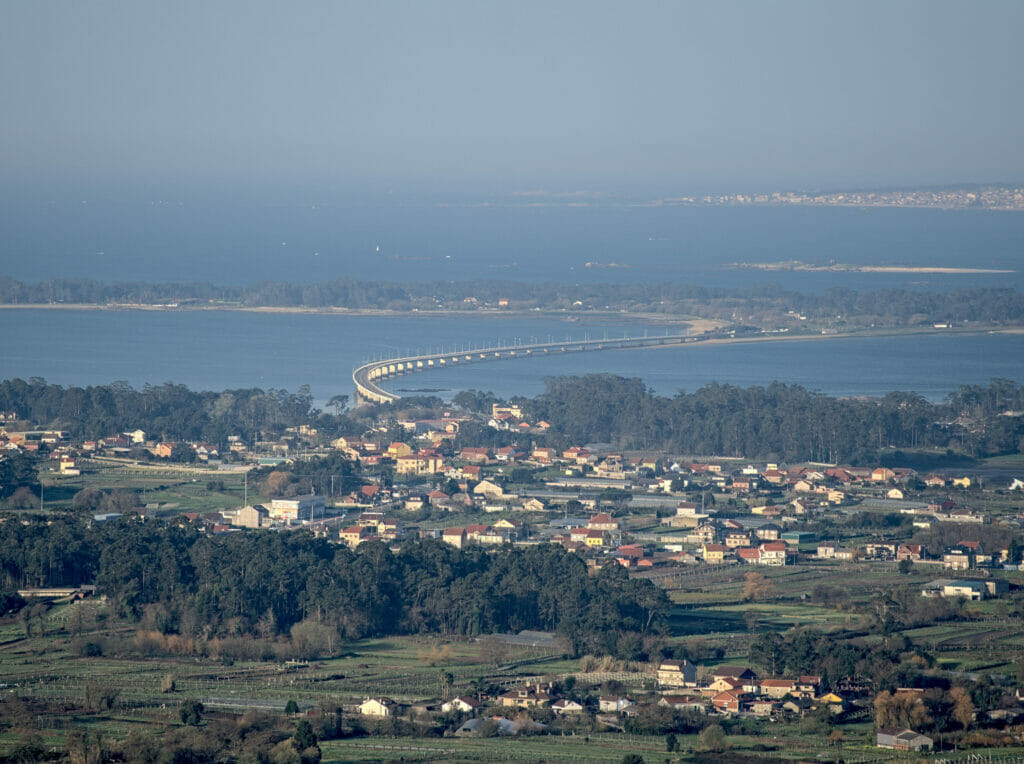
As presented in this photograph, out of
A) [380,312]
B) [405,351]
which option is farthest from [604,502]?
[380,312]

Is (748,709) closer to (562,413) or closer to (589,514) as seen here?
(589,514)

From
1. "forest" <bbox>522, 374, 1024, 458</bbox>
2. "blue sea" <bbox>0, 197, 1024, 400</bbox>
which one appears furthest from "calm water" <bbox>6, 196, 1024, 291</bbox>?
"forest" <bbox>522, 374, 1024, 458</bbox>

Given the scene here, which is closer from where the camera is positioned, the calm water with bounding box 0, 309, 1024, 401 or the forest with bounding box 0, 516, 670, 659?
the forest with bounding box 0, 516, 670, 659

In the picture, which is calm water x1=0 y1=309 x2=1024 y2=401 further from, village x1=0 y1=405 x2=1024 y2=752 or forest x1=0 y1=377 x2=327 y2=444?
village x1=0 y1=405 x2=1024 y2=752

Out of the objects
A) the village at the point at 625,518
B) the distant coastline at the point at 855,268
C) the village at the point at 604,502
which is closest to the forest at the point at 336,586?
the village at the point at 625,518

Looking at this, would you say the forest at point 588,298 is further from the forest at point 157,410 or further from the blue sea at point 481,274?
the forest at point 157,410

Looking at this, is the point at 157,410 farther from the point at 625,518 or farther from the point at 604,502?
the point at 625,518
